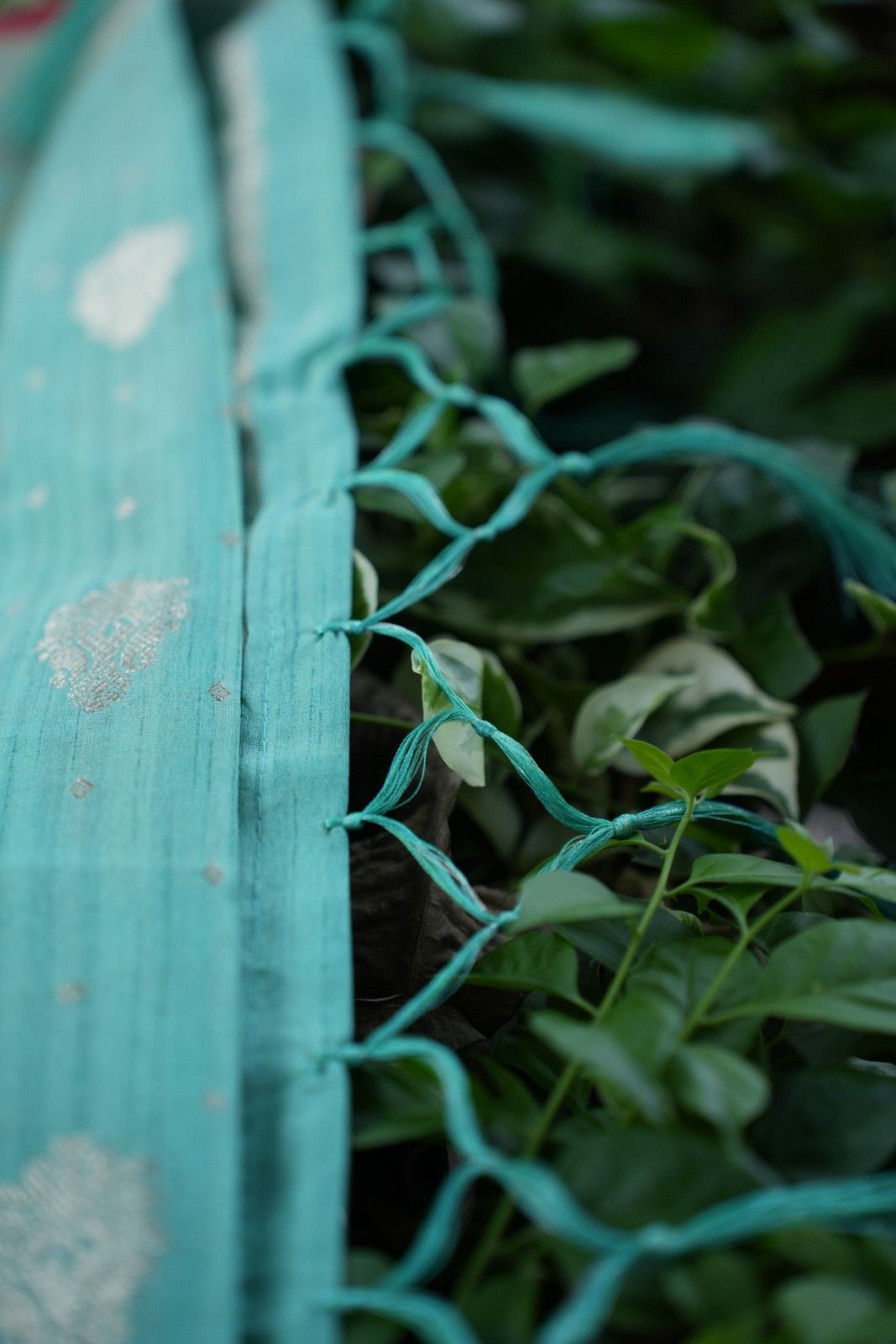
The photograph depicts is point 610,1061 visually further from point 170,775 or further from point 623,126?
point 623,126

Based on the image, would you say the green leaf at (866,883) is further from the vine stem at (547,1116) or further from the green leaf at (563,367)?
the green leaf at (563,367)

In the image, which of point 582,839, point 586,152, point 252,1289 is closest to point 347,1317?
point 252,1289

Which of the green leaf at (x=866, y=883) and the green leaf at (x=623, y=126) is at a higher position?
the green leaf at (x=623, y=126)

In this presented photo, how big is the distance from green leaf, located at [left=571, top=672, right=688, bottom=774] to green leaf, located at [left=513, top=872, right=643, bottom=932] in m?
0.09

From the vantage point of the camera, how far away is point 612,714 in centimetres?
37

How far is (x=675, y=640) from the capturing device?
0.41 meters

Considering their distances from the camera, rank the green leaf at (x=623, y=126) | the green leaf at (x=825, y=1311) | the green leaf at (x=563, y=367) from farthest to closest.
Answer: the green leaf at (x=623, y=126)
the green leaf at (x=563, y=367)
the green leaf at (x=825, y=1311)

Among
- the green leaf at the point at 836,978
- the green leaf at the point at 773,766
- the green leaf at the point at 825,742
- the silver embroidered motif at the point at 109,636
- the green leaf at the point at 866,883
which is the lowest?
the green leaf at the point at 825,742

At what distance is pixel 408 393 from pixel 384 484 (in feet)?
0.35

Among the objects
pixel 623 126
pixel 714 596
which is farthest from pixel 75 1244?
pixel 623 126

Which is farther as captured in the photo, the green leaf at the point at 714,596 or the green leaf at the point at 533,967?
the green leaf at the point at 714,596

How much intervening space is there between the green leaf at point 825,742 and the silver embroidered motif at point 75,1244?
0.24m

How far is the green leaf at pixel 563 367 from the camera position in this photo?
1.54 feet

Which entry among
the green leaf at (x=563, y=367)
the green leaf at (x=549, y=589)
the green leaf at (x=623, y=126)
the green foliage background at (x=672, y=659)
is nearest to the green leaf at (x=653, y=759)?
the green foliage background at (x=672, y=659)
